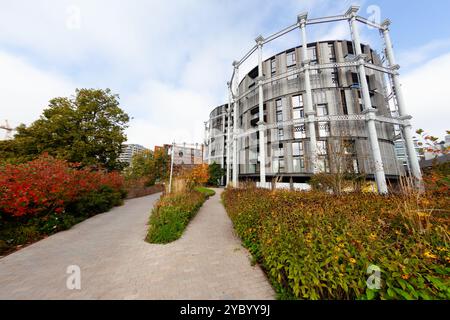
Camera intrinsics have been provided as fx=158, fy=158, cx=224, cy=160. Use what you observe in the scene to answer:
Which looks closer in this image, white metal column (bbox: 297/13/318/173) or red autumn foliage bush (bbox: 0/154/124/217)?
red autumn foliage bush (bbox: 0/154/124/217)

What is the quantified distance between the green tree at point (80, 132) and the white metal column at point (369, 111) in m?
22.6

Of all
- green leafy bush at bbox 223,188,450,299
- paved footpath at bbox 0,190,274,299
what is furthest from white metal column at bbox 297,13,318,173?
paved footpath at bbox 0,190,274,299

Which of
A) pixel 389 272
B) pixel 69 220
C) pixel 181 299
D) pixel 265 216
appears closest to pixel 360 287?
pixel 389 272

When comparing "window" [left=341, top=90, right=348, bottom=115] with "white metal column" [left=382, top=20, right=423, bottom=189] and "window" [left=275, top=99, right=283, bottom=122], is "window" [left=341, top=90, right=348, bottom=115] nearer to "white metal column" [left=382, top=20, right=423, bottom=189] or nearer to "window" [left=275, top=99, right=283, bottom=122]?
"white metal column" [left=382, top=20, right=423, bottom=189]

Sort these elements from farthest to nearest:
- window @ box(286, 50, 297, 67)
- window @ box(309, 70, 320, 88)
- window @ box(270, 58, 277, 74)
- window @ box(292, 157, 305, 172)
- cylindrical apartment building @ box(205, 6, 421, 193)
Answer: window @ box(270, 58, 277, 74) → window @ box(286, 50, 297, 67) → window @ box(309, 70, 320, 88) → window @ box(292, 157, 305, 172) → cylindrical apartment building @ box(205, 6, 421, 193)

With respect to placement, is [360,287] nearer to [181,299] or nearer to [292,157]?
[181,299]

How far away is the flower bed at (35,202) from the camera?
193 inches

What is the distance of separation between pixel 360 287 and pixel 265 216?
6.93 ft

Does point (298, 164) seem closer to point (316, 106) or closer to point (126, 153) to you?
point (316, 106)

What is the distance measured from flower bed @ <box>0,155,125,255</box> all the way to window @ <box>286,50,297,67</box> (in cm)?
2483

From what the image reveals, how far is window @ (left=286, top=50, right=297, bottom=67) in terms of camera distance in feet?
69.2

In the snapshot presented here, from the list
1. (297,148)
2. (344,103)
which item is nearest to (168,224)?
(297,148)

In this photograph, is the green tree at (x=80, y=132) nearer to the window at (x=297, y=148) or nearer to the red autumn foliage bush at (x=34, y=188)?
the red autumn foliage bush at (x=34, y=188)

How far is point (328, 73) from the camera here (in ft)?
63.4
